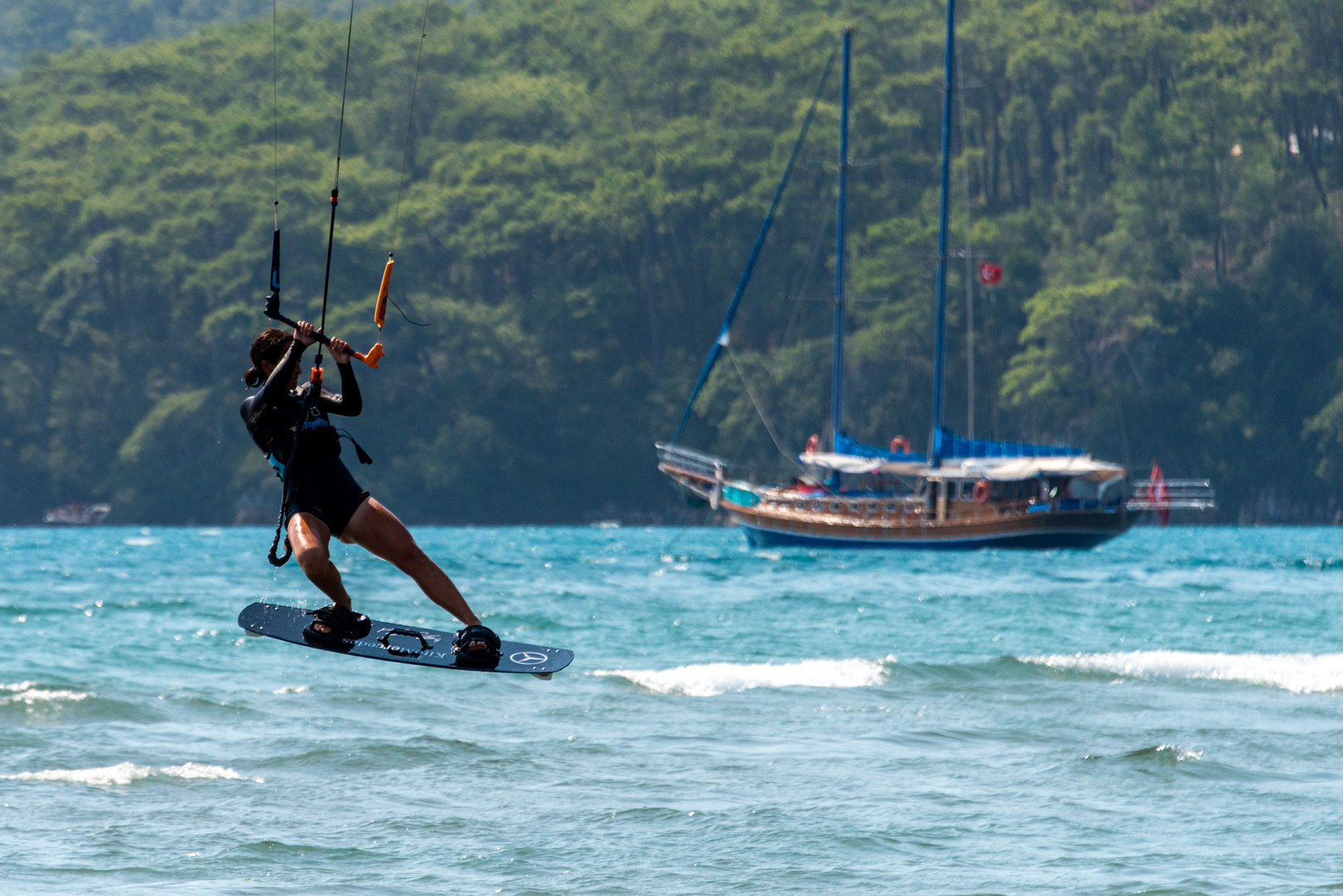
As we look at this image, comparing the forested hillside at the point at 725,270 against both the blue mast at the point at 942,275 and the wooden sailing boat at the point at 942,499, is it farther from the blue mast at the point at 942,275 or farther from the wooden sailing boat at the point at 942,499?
the wooden sailing boat at the point at 942,499

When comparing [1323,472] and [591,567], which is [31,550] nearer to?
[591,567]

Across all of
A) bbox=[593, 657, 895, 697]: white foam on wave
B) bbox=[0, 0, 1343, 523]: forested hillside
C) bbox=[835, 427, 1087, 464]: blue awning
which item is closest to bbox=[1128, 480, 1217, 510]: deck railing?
bbox=[0, 0, 1343, 523]: forested hillside

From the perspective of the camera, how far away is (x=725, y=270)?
3425 inches

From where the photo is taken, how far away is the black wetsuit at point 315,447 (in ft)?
31.8

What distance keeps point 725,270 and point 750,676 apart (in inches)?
2650

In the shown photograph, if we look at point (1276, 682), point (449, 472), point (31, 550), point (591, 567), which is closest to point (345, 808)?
point (1276, 682)

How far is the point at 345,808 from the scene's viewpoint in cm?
1348

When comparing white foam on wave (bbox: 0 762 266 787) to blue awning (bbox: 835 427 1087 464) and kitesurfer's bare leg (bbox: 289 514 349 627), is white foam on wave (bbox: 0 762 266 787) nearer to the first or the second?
kitesurfer's bare leg (bbox: 289 514 349 627)

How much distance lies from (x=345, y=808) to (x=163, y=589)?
21.8m

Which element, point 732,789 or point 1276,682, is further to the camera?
point 1276,682

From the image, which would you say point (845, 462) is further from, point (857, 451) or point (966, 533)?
point (966, 533)

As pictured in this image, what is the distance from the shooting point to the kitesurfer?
966 cm

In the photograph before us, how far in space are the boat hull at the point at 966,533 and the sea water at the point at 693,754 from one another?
62.2 feet

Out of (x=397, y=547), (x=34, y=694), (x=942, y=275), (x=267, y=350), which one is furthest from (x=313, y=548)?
(x=942, y=275)
